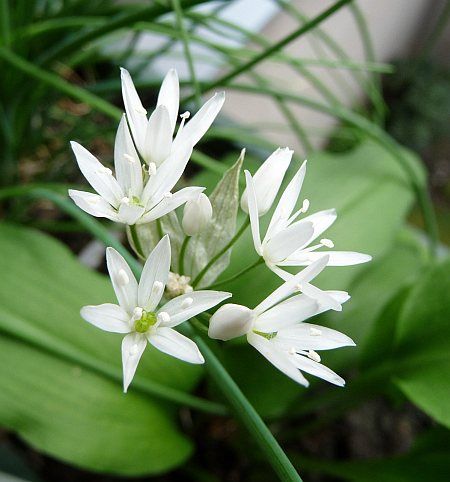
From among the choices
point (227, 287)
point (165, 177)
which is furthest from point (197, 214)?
point (227, 287)

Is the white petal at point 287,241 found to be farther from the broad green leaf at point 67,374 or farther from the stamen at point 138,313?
the broad green leaf at point 67,374

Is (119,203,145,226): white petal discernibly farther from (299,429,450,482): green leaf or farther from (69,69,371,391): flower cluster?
(299,429,450,482): green leaf

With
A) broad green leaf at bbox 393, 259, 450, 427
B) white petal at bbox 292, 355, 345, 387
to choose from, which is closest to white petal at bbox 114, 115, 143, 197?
white petal at bbox 292, 355, 345, 387

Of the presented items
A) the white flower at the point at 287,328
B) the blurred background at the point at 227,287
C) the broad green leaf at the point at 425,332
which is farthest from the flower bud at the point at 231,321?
the broad green leaf at the point at 425,332

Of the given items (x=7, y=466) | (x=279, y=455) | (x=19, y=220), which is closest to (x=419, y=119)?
(x=19, y=220)

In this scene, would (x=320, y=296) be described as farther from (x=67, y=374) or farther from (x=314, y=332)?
(x=67, y=374)

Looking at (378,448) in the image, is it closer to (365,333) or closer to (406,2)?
(365,333)
